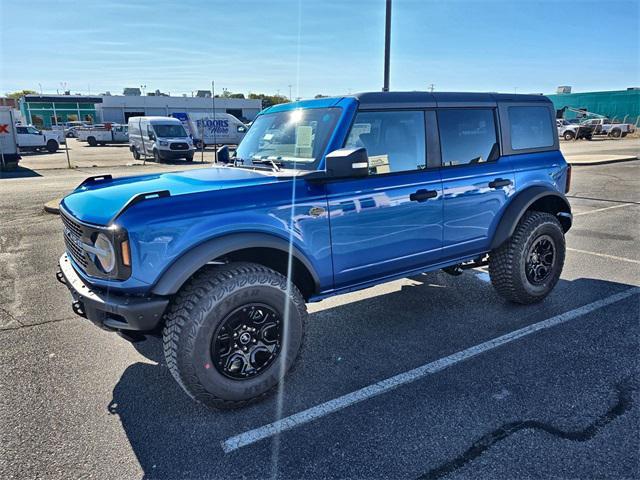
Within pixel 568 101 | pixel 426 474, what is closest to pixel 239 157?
pixel 426 474

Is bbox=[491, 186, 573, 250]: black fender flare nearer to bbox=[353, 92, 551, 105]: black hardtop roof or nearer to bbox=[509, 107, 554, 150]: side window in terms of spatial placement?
bbox=[509, 107, 554, 150]: side window

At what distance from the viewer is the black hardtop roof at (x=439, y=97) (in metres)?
3.73

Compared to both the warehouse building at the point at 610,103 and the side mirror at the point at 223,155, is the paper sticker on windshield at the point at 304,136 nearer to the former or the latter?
the side mirror at the point at 223,155

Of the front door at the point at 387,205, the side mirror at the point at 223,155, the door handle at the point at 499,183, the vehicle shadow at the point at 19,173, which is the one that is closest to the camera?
the front door at the point at 387,205

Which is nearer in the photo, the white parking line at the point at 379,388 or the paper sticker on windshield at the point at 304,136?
the white parking line at the point at 379,388

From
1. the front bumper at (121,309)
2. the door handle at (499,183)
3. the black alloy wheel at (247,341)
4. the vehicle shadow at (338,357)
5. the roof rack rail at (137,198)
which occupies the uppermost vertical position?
the roof rack rail at (137,198)

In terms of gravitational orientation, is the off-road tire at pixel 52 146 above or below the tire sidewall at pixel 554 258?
above

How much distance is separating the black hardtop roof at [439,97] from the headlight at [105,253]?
2.09 meters

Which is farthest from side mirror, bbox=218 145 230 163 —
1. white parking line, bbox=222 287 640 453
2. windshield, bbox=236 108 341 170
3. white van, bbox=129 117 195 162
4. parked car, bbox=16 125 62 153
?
parked car, bbox=16 125 62 153

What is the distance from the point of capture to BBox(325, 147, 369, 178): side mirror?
315 centimetres

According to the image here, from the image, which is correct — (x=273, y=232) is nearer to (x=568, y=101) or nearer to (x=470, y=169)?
(x=470, y=169)

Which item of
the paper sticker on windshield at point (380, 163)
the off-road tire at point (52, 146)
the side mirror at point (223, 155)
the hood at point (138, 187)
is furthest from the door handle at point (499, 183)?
the off-road tire at point (52, 146)

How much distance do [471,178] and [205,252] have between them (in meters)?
2.49

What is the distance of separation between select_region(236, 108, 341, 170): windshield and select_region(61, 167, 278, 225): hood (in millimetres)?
280
